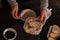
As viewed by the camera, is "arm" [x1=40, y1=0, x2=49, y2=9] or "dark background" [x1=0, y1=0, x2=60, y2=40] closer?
"dark background" [x1=0, y1=0, x2=60, y2=40]

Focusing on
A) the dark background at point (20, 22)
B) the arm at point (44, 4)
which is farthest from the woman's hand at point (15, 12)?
the arm at point (44, 4)

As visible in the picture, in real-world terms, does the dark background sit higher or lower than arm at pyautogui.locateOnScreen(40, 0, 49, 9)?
lower

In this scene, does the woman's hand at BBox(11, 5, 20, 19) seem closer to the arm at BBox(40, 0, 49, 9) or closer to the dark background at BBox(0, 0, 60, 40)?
the dark background at BBox(0, 0, 60, 40)

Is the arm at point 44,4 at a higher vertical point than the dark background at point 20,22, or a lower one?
higher

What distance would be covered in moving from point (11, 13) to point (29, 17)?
0.35ft

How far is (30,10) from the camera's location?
1050 mm

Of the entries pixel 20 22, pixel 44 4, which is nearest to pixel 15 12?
pixel 20 22

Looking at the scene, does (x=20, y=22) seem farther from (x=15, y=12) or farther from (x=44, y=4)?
(x=44, y=4)

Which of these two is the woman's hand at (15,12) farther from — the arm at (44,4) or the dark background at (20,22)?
the arm at (44,4)

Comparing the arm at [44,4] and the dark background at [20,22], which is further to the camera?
the arm at [44,4]

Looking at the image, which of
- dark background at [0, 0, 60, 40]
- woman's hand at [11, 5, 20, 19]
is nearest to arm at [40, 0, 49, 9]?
dark background at [0, 0, 60, 40]

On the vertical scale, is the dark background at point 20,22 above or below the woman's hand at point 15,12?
below

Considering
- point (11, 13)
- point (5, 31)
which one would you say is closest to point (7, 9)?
point (11, 13)

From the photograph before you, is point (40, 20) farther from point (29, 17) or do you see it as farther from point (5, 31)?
point (5, 31)
